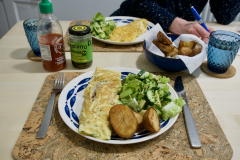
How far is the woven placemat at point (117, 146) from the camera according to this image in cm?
81

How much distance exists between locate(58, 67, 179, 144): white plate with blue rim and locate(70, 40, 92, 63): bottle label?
14cm

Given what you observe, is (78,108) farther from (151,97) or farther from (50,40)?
(50,40)

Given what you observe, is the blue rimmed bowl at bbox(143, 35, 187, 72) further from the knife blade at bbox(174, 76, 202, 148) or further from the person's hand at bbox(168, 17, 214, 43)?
the person's hand at bbox(168, 17, 214, 43)

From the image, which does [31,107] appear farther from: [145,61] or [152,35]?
[152,35]

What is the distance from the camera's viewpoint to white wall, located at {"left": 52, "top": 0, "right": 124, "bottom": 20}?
393cm

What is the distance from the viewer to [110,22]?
1908 millimetres

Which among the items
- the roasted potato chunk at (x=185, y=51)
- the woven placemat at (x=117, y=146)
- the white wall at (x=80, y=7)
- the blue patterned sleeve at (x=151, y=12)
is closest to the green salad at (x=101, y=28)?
the blue patterned sleeve at (x=151, y=12)

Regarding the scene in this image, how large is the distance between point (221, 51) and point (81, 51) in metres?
0.95

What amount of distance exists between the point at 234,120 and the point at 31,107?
3.56 ft

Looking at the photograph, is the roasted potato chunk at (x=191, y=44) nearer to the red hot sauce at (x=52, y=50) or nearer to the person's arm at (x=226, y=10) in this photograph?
the red hot sauce at (x=52, y=50)

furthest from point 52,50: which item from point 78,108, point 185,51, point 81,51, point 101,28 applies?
point 185,51

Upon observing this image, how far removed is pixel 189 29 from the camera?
6.03 feet

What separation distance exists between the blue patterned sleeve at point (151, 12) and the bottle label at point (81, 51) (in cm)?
105

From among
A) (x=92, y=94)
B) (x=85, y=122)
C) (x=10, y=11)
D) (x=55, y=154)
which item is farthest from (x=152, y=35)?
(x=10, y=11)
